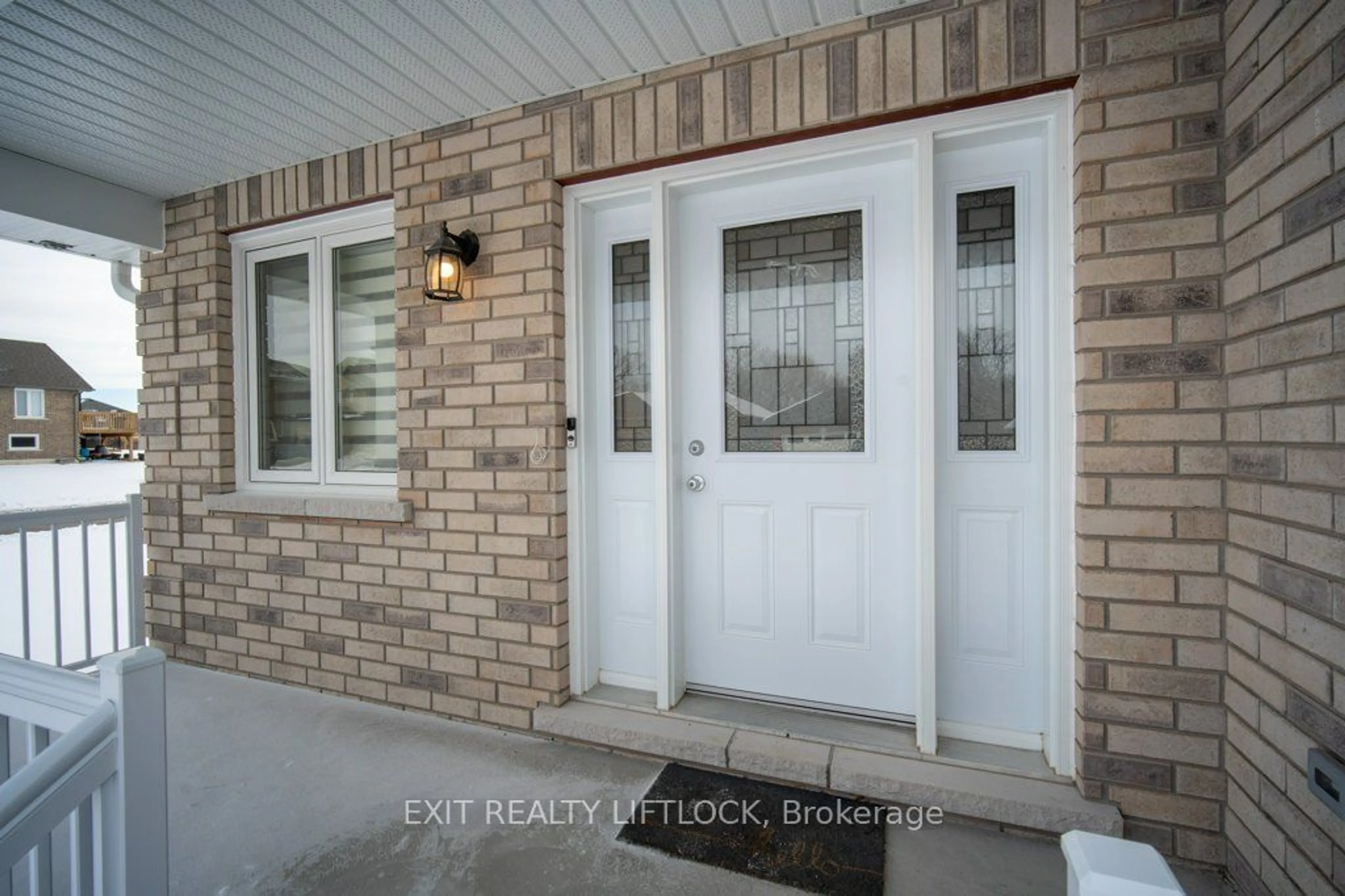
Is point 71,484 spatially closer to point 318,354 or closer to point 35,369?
point 318,354

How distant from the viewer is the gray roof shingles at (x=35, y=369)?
1122 cm

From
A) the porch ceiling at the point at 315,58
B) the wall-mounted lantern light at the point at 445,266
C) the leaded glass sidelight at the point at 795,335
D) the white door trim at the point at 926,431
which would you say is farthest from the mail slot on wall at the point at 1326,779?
the wall-mounted lantern light at the point at 445,266

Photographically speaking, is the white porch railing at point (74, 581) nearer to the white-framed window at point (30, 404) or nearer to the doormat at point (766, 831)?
the doormat at point (766, 831)

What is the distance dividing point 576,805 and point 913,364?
1.83 m

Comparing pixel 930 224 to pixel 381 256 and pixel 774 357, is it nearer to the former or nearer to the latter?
pixel 774 357

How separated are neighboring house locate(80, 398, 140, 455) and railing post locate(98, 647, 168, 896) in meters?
3.97

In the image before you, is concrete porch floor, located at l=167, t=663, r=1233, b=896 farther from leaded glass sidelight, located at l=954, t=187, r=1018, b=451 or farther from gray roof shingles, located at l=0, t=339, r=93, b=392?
gray roof shingles, located at l=0, t=339, r=93, b=392

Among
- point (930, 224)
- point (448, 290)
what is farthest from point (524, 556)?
point (930, 224)

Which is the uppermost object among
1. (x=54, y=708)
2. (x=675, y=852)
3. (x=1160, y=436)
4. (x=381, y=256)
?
(x=381, y=256)

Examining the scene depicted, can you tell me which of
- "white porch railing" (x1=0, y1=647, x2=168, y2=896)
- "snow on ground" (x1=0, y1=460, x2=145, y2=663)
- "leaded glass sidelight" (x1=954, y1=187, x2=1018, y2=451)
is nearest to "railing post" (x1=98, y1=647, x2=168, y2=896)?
"white porch railing" (x1=0, y1=647, x2=168, y2=896)

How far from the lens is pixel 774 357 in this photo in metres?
2.24

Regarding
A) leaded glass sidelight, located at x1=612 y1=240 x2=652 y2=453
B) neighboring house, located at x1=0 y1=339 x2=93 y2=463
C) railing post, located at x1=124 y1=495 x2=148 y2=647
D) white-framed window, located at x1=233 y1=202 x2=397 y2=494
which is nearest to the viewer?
leaded glass sidelight, located at x1=612 y1=240 x2=652 y2=453

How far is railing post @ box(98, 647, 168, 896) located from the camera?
1.02 meters

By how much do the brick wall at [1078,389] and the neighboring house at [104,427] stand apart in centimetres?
246
